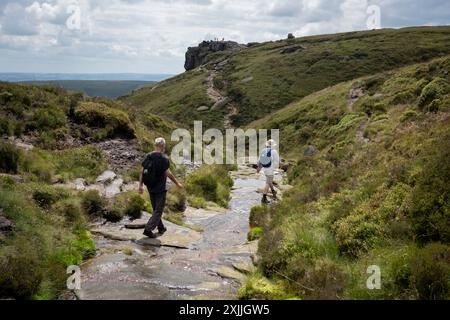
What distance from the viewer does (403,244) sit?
762 centimetres

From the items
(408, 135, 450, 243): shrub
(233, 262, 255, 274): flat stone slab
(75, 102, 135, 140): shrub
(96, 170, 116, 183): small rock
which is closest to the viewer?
(408, 135, 450, 243): shrub

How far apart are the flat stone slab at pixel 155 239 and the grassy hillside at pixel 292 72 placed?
64.1m

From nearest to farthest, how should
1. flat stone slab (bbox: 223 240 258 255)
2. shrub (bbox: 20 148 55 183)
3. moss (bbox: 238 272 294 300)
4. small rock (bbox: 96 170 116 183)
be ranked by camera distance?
moss (bbox: 238 272 294 300) < flat stone slab (bbox: 223 240 258 255) < shrub (bbox: 20 148 55 183) < small rock (bbox: 96 170 116 183)

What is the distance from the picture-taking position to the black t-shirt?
37.2 feet

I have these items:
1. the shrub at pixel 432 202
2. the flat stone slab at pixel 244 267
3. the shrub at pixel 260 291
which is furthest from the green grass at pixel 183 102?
the shrub at pixel 260 291

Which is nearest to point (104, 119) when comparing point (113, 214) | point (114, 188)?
Result: point (114, 188)

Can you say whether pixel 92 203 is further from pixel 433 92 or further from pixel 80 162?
pixel 433 92

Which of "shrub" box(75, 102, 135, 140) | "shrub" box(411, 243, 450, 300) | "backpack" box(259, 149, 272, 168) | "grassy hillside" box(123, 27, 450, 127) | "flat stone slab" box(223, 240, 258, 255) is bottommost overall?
"flat stone slab" box(223, 240, 258, 255)

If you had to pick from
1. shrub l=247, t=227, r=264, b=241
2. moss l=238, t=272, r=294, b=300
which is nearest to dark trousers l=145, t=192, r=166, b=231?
shrub l=247, t=227, r=264, b=241

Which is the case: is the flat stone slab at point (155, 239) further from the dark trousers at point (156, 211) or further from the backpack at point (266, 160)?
the backpack at point (266, 160)

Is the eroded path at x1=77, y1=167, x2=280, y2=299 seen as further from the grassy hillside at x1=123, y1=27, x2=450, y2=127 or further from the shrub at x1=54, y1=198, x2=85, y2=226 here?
the grassy hillside at x1=123, y1=27, x2=450, y2=127

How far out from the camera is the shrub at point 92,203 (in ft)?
40.2

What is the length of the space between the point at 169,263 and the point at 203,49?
169829 mm
